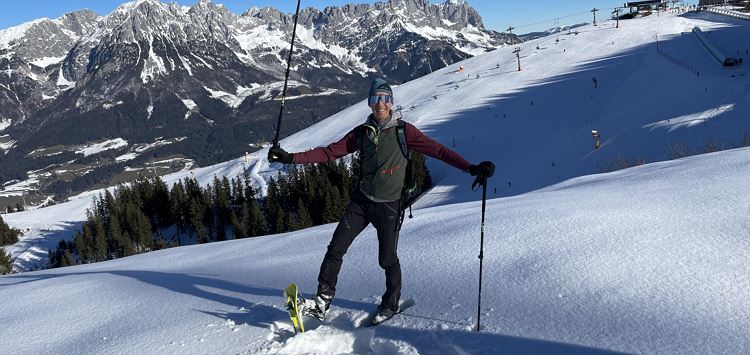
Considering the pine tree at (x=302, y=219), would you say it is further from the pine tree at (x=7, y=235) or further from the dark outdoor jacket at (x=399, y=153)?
the pine tree at (x=7, y=235)

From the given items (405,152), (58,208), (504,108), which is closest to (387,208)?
(405,152)

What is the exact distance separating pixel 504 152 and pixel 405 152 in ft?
188

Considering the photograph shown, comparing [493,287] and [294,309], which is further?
[493,287]

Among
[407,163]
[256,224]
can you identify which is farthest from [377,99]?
[256,224]

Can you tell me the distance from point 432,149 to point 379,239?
1.28 m

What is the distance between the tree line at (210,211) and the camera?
69.4 meters

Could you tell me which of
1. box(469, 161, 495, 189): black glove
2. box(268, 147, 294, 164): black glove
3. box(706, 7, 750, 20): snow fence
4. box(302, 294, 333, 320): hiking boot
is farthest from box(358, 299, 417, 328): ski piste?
box(706, 7, 750, 20): snow fence

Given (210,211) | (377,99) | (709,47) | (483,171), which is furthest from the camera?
(210,211)

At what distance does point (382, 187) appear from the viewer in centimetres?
593

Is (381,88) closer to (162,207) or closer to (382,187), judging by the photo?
(382,187)

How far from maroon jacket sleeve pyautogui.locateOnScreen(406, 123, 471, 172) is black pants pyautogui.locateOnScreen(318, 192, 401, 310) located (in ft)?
2.43

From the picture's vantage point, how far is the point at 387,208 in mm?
5957

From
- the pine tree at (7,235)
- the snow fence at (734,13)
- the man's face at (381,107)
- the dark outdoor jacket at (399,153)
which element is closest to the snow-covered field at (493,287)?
the dark outdoor jacket at (399,153)

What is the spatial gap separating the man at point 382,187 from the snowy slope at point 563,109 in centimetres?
2919
